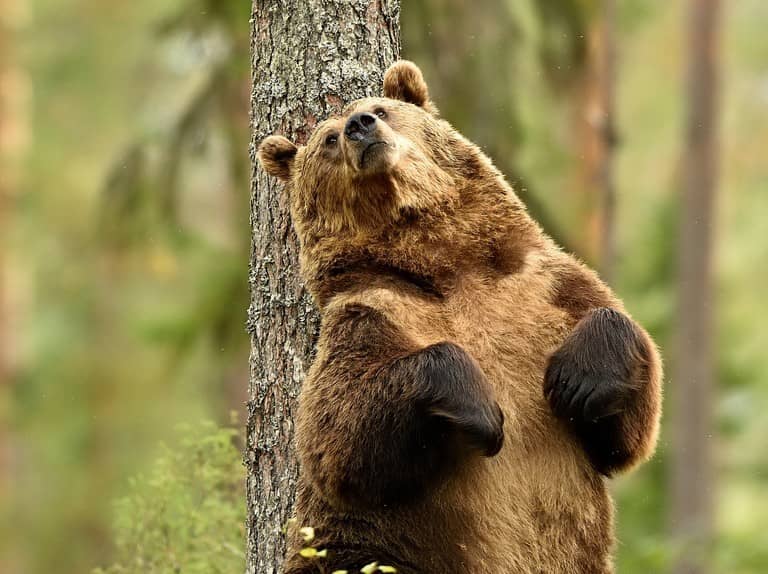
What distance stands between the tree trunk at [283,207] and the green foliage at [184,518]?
68cm

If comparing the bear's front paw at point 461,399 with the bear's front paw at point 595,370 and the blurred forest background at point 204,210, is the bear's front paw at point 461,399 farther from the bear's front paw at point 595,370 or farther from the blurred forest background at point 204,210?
the blurred forest background at point 204,210

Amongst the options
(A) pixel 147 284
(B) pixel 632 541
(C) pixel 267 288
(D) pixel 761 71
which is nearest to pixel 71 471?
(A) pixel 147 284

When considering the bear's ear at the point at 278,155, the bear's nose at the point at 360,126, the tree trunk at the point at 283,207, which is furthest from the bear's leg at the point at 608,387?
the bear's ear at the point at 278,155

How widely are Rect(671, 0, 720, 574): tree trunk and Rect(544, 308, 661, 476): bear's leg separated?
43.4ft

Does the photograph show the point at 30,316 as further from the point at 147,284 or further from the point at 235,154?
the point at 235,154

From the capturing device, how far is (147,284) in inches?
1081

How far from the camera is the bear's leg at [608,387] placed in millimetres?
4586

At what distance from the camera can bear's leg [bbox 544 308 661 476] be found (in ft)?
15.0

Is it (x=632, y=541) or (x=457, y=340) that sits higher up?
(x=632, y=541)

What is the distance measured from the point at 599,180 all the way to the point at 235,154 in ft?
14.4

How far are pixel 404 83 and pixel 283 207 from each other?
81 cm

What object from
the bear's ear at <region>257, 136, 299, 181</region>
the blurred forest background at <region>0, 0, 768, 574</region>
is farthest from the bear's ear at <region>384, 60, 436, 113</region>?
the blurred forest background at <region>0, 0, 768, 574</region>

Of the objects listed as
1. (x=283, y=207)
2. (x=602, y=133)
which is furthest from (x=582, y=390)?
(x=602, y=133)

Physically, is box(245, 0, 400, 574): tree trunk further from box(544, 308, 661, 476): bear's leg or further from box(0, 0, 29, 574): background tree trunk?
box(0, 0, 29, 574): background tree trunk
